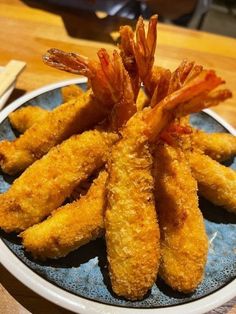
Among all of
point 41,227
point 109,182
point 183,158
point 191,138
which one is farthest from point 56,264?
point 191,138

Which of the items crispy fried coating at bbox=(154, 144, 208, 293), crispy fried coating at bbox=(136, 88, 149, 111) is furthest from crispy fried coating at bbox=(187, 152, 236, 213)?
crispy fried coating at bbox=(136, 88, 149, 111)

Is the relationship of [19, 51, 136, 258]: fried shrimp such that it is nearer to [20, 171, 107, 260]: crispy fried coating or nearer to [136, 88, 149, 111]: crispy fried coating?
[20, 171, 107, 260]: crispy fried coating

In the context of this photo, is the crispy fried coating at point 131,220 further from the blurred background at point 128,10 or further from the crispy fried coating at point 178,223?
the blurred background at point 128,10

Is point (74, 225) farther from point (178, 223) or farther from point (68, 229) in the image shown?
point (178, 223)

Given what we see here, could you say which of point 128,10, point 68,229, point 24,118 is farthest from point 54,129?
point 128,10

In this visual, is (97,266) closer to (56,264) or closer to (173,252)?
(56,264)

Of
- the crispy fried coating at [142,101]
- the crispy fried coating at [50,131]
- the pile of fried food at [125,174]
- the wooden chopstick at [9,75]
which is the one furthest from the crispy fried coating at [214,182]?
the wooden chopstick at [9,75]
